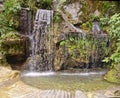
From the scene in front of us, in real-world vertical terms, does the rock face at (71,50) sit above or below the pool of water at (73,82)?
above

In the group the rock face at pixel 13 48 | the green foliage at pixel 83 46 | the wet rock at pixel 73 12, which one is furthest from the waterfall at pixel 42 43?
the green foliage at pixel 83 46

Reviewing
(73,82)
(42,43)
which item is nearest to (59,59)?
(42,43)

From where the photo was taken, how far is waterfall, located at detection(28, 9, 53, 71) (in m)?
8.48

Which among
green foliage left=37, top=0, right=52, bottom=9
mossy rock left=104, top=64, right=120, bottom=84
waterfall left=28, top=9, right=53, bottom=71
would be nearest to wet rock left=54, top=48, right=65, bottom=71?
waterfall left=28, top=9, right=53, bottom=71

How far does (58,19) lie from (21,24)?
5.74ft

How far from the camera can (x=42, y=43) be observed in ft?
28.3

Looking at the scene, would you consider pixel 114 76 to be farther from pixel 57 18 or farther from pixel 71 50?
pixel 57 18

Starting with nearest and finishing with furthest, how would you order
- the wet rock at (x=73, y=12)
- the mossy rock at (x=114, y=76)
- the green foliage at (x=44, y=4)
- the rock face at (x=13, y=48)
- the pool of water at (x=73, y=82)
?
the pool of water at (x=73, y=82) → the mossy rock at (x=114, y=76) → the rock face at (x=13, y=48) → the wet rock at (x=73, y=12) → the green foliage at (x=44, y=4)

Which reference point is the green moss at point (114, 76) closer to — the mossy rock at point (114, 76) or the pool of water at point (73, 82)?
the mossy rock at point (114, 76)

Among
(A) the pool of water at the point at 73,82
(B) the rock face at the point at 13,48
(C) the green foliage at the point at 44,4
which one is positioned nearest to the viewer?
(A) the pool of water at the point at 73,82

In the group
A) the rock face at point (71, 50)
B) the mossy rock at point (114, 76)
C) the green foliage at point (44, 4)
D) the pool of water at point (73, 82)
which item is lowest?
the pool of water at point (73, 82)

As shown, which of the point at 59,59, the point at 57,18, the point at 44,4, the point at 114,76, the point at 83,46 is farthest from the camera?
the point at 44,4

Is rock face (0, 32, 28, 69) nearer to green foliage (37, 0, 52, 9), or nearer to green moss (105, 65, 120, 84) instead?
green foliage (37, 0, 52, 9)

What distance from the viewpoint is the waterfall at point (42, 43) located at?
27.8 ft
